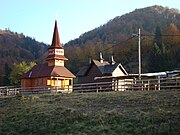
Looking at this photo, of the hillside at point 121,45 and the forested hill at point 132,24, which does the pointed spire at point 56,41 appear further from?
the forested hill at point 132,24

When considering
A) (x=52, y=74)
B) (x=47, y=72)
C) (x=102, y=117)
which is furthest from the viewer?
(x=47, y=72)

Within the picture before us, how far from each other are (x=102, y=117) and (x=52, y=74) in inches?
1242

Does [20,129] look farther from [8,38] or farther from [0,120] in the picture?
[8,38]

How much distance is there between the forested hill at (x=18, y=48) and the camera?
144 metres

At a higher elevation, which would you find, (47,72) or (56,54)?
(56,54)

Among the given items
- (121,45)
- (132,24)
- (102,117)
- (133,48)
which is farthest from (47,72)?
(132,24)

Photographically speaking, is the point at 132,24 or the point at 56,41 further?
the point at 132,24

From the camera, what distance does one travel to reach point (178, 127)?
50.3ft

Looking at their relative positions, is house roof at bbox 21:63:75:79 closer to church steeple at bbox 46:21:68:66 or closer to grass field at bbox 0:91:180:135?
church steeple at bbox 46:21:68:66

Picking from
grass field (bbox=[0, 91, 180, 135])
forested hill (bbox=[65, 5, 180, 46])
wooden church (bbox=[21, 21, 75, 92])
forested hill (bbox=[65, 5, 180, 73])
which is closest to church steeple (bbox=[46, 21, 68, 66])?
wooden church (bbox=[21, 21, 75, 92])

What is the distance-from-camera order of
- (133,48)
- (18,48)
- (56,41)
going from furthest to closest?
(18,48)
(133,48)
(56,41)

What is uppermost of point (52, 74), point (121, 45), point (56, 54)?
point (121, 45)

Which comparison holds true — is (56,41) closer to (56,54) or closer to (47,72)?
(56,54)

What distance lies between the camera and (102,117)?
60.4 feet
